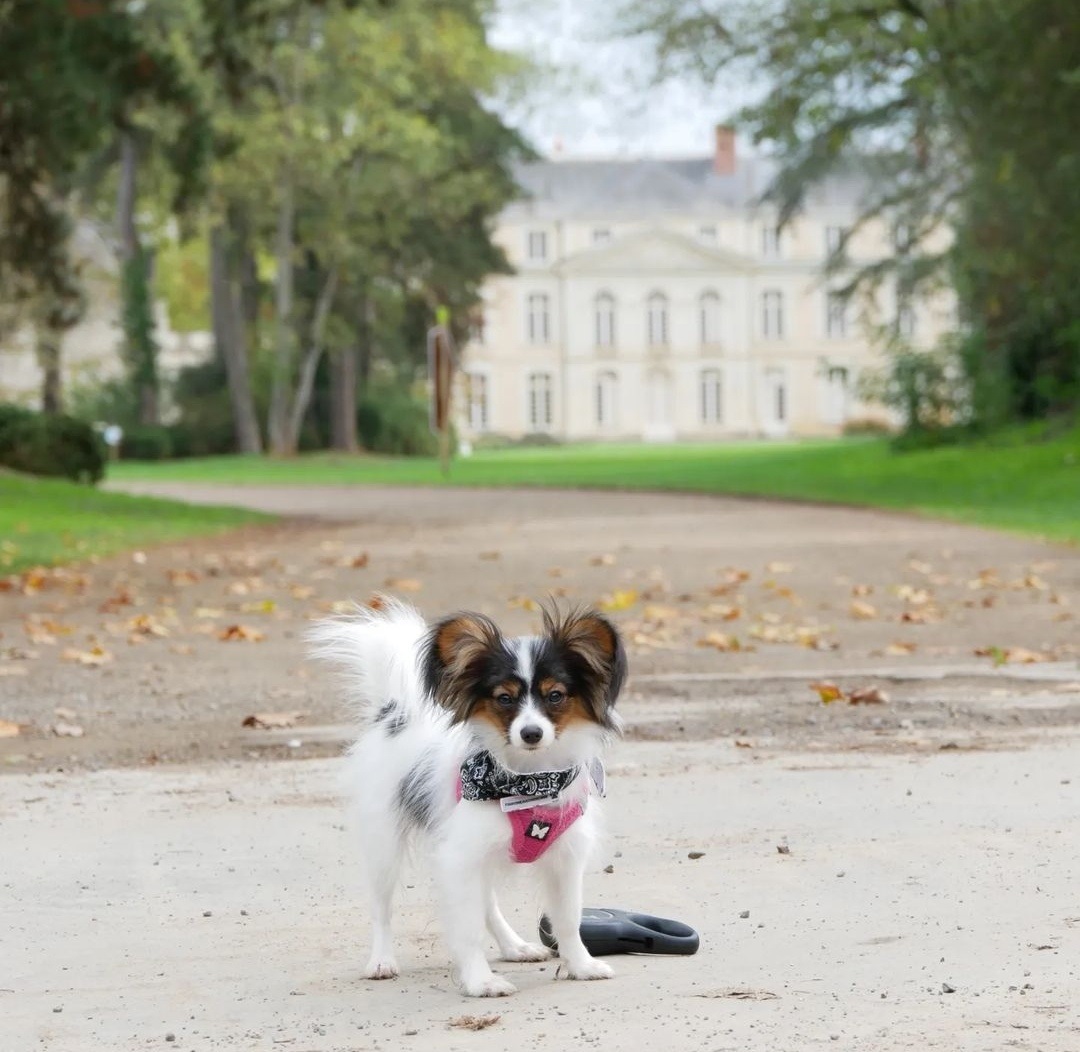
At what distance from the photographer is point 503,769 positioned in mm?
5570

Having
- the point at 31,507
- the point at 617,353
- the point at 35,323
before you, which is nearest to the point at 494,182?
the point at 35,323

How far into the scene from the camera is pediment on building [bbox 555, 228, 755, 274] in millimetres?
120125

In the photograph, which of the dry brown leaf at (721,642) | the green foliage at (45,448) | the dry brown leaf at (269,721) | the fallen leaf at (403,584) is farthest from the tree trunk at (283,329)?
the dry brown leaf at (269,721)

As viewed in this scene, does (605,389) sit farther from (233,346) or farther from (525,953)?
(525,953)

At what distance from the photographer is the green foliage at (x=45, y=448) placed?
40594mm

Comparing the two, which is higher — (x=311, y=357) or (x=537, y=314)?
(x=537, y=314)

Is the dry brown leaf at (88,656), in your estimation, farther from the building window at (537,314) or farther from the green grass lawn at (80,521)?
the building window at (537,314)

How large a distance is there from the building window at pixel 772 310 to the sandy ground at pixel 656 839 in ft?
345

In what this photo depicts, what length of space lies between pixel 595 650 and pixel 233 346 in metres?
64.3

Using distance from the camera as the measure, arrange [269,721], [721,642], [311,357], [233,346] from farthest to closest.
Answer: [233,346] < [311,357] < [721,642] < [269,721]

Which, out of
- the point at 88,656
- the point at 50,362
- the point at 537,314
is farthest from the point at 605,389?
the point at 88,656

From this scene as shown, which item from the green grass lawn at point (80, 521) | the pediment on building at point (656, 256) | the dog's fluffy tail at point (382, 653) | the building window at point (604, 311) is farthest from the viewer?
the building window at point (604, 311)

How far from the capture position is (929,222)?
53.1m

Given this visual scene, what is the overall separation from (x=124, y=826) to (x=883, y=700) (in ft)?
13.9
